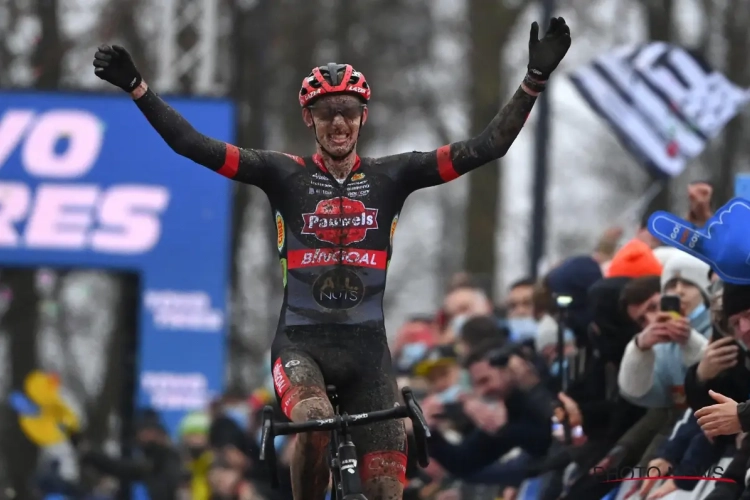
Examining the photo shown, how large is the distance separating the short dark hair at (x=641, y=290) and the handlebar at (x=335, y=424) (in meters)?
1.95

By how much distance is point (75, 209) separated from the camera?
61.1 feet

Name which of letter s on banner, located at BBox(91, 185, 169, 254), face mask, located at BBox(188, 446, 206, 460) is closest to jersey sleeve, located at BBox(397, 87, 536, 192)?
face mask, located at BBox(188, 446, 206, 460)

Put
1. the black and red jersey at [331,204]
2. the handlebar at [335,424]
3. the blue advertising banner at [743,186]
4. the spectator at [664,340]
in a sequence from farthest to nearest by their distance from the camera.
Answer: the blue advertising banner at [743,186], the spectator at [664,340], the black and red jersey at [331,204], the handlebar at [335,424]

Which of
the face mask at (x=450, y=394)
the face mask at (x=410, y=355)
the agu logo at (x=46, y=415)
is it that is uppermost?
the face mask at (x=410, y=355)

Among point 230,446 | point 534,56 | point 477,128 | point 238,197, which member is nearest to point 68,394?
point 238,197

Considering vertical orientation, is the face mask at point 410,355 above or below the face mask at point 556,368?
below

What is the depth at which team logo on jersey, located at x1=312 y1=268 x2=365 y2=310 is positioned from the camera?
8.09 meters

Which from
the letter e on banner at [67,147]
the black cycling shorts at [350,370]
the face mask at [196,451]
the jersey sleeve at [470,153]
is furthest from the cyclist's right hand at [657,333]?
the letter e on banner at [67,147]

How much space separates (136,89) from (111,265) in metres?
10.6

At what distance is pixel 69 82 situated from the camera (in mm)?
28391

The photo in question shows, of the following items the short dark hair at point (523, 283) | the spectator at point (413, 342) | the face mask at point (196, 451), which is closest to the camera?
the short dark hair at point (523, 283)

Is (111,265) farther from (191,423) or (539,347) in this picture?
(539,347)

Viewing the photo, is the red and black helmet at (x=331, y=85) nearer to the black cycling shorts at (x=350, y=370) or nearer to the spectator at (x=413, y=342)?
the black cycling shorts at (x=350, y=370)

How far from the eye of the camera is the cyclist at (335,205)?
26.2 ft
